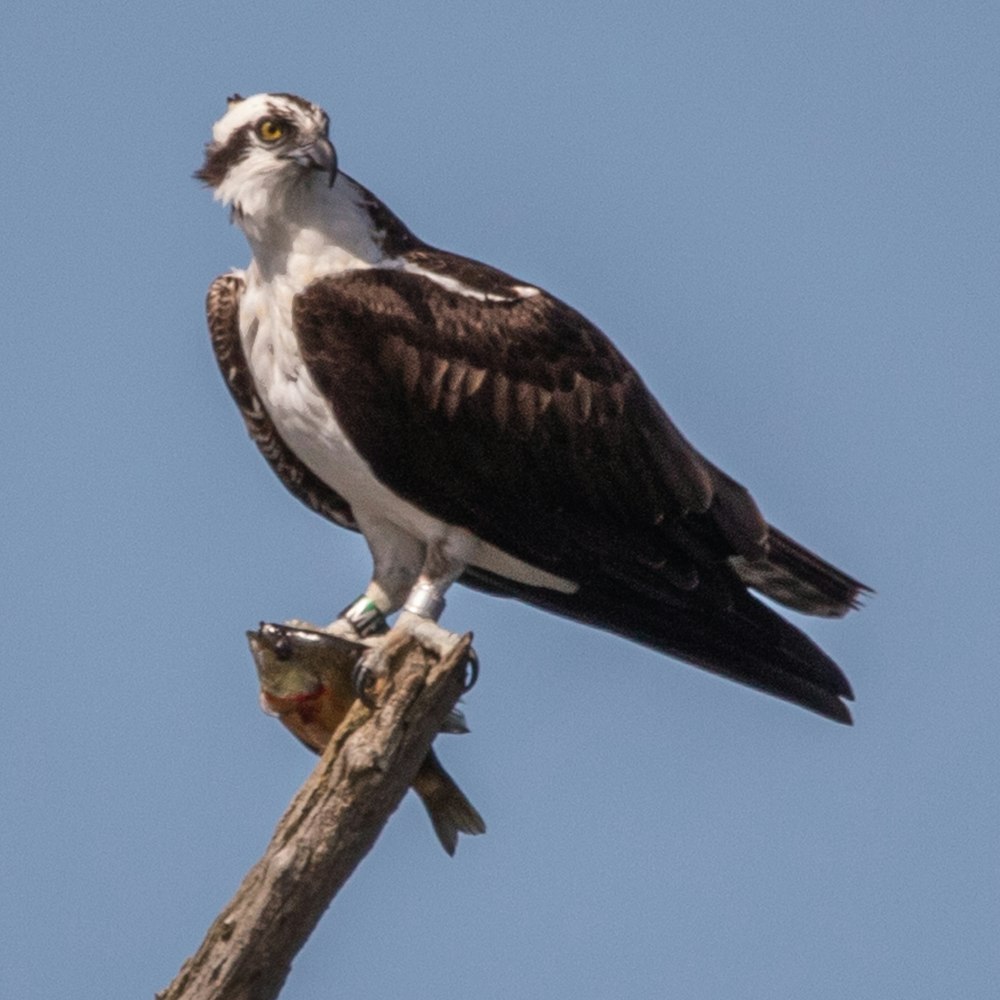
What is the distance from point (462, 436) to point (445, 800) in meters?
1.43

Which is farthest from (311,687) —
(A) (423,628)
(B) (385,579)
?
(B) (385,579)

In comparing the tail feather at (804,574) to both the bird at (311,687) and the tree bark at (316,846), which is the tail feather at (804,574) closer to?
the bird at (311,687)

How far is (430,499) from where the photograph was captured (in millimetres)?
8469

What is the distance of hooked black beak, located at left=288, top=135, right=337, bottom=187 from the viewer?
27.6 ft

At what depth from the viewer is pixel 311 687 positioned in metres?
8.16

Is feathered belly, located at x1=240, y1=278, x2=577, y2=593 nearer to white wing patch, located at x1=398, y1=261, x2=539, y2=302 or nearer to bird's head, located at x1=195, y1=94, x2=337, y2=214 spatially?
bird's head, located at x1=195, y1=94, x2=337, y2=214

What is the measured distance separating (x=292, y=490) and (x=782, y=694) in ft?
7.13

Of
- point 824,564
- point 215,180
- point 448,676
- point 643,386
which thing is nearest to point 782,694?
point 824,564

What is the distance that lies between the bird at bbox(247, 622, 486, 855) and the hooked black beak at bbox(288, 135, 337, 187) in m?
1.74

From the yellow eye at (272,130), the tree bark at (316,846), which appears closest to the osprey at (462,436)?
the yellow eye at (272,130)

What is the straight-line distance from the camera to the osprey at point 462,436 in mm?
8398

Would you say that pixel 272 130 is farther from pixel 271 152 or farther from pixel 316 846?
pixel 316 846

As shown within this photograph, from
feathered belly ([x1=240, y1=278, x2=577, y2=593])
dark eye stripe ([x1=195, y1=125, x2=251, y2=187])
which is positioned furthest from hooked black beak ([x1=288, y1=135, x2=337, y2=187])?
feathered belly ([x1=240, y1=278, x2=577, y2=593])

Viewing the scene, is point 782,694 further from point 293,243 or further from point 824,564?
point 293,243
